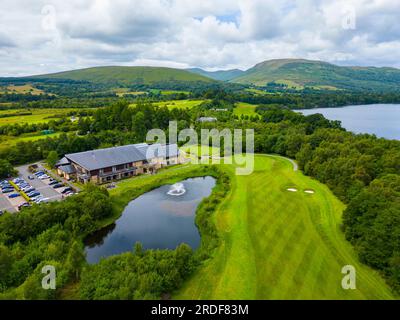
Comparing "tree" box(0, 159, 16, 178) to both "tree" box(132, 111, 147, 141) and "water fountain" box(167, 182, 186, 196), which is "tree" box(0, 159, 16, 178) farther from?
"water fountain" box(167, 182, 186, 196)

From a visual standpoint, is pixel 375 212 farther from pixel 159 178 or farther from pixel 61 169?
pixel 61 169

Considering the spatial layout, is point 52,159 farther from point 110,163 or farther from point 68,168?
point 110,163

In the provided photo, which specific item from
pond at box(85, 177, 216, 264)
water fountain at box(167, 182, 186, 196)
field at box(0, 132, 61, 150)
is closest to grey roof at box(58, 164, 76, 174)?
pond at box(85, 177, 216, 264)

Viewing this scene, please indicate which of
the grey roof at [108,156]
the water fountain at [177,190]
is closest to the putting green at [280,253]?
the water fountain at [177,190]

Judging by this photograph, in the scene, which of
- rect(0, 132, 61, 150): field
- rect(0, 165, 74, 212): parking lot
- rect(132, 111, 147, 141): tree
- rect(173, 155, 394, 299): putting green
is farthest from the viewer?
rect(132, 111, 147, 141): tree

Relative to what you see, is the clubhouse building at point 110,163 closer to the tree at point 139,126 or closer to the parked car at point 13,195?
the parked car at point 13,195

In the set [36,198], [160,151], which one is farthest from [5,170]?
[160,151]
